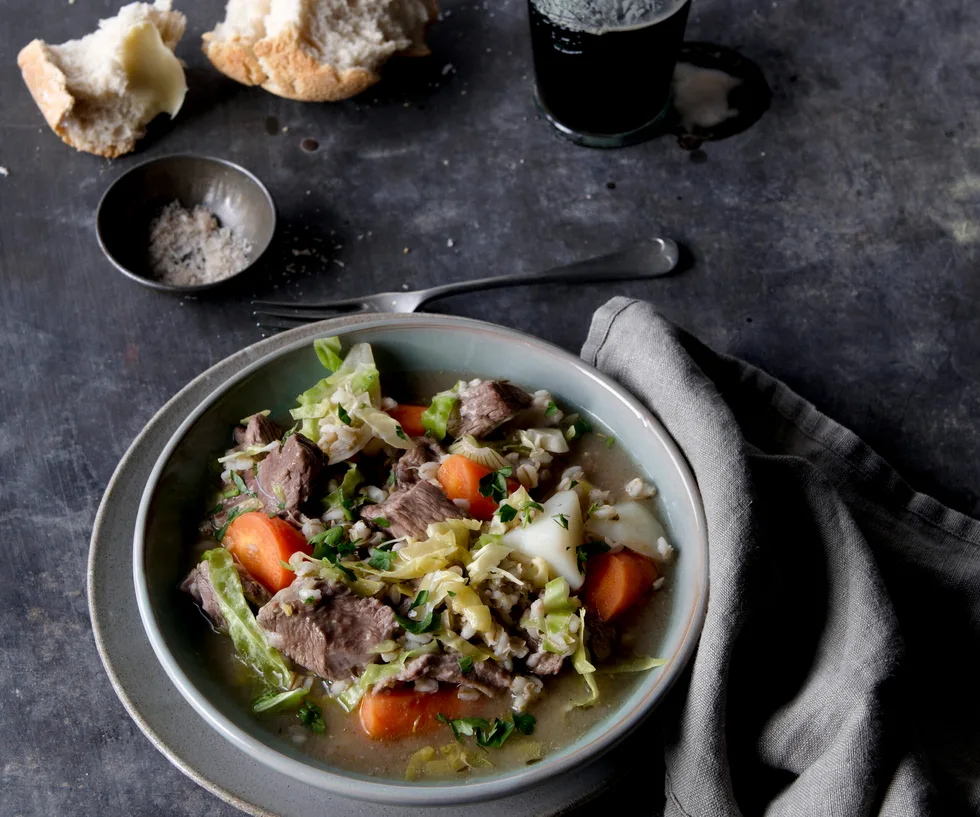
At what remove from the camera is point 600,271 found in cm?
315

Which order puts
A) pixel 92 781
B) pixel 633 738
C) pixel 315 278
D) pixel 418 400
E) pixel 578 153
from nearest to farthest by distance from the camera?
pixel 633 738 < pixel 92 781 < pixel 418 400 < pixel 315 278 < pixel 578 153

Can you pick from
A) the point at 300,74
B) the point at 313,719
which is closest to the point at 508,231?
the point at 300,74

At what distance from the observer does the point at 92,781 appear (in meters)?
2.47

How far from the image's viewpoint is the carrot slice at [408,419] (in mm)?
2660

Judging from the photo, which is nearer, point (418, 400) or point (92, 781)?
point (92, 781)

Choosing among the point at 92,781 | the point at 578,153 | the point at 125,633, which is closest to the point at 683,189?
the point at 578,153

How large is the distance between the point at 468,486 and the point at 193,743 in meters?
0.83

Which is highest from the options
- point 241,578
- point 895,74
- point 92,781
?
point 895,74

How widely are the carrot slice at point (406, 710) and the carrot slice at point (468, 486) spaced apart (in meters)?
0.43

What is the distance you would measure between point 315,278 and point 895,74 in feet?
7.18

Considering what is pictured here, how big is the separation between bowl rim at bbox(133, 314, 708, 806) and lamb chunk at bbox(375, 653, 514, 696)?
20 cm

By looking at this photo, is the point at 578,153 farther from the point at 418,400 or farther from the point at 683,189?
the point at 418,400

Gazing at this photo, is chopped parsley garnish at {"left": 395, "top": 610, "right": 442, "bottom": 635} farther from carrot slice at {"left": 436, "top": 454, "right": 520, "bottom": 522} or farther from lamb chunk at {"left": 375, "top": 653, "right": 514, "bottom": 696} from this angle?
carrot slice at {"left": 436, "top": 454, "right": 520, "bottom": 522}

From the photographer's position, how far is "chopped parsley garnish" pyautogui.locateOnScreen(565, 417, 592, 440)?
2.66 meters
